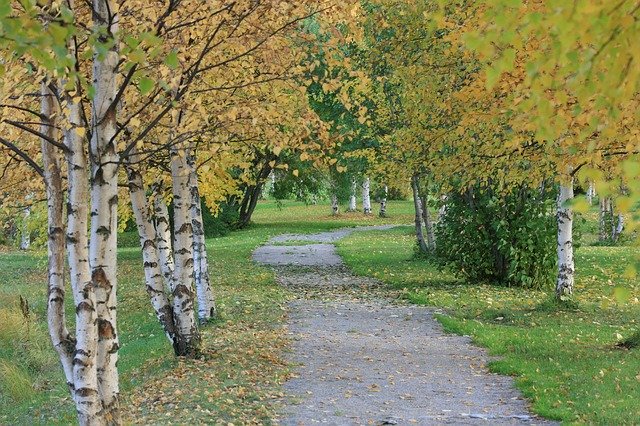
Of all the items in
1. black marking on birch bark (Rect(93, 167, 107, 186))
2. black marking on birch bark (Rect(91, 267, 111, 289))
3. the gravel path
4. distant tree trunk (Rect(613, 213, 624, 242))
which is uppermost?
black marking on birch bark (Rect(93, 167, 107, 186))

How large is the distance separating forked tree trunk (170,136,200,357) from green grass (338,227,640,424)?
4.21 meters

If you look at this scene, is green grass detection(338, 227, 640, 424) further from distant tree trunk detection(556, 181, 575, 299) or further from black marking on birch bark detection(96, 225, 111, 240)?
black marking on birch bark detection(96, 225, 111, 240)

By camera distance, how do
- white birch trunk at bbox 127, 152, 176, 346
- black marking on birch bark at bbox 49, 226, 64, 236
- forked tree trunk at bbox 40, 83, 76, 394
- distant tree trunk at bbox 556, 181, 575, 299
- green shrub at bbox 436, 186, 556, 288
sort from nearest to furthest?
forked tree trunk at bbox 40, 83, 76, 394, black marking on birch bark at bbox 49, 226, 64, 236, white birch trunk at bbox 127, 152, 176, 346, distant tree trunk at bbox 556, 181, 575, 299, green shrub at bbox 436, 186, 556, 288

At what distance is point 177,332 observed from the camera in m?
13.3

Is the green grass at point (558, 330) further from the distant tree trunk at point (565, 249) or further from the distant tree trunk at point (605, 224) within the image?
the distant tree trunk at point (605, 224)

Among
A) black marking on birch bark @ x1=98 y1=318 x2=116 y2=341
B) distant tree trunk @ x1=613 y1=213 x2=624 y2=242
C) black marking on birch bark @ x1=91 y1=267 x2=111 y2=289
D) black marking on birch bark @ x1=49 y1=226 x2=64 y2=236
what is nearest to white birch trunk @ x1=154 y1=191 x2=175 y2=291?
black marking on birch bark @ x1=49 y1=226 x2=64 y2=236

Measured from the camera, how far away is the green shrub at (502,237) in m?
20.9

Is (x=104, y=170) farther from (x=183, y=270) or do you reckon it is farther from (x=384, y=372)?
(x=384, y=372)

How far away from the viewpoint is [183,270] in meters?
13.1

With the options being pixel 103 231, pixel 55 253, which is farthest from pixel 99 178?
pixel 55 253

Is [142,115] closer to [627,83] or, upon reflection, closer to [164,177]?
[164,177]

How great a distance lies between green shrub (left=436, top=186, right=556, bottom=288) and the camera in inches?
824

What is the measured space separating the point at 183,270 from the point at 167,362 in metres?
1.36

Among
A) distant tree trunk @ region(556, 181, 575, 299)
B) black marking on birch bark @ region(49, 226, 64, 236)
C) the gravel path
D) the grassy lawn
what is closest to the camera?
black marking on birch bark @ region(49, 226, 64, 236)
